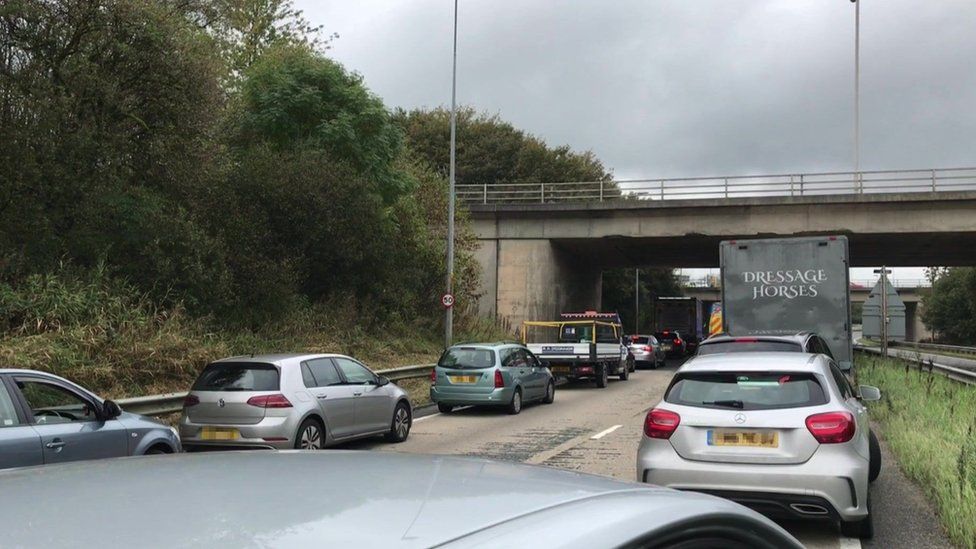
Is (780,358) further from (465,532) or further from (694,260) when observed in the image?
(694,260)

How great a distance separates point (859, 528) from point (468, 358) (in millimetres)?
10498

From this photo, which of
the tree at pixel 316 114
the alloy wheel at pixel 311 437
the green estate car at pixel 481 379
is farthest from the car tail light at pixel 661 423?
the tree at pixel 316 114

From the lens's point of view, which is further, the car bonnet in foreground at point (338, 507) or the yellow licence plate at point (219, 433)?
the yellow licence plate at point (219, 433)

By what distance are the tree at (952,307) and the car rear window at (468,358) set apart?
246ft

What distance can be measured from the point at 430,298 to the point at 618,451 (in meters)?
19.3

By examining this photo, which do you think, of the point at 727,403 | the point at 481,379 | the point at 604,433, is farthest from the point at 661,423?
the point at 481,379

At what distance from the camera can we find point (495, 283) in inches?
1430

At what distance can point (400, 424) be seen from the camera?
12695mm

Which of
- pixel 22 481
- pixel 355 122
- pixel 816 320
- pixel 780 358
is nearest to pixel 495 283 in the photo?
pixel 355 122

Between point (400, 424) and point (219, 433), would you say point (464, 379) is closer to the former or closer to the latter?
point (400, 424)

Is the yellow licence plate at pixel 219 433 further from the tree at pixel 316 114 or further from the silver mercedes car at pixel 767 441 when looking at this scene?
the tree at pixel 316 114

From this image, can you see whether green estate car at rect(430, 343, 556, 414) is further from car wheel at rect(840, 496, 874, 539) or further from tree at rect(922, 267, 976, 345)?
tree at rect(922, 267, 976, 345)

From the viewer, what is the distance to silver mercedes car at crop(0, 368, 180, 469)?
6516 mm

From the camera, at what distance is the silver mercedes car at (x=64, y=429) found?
6.52 meters
